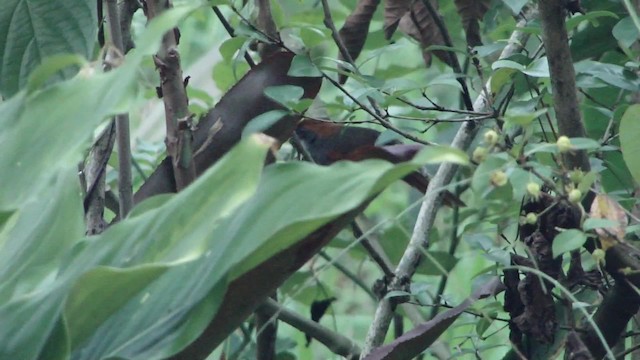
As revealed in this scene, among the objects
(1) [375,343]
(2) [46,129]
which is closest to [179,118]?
(2) [46,129]

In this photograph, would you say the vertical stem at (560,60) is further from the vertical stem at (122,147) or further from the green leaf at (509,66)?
the vertical stem at (122,147)

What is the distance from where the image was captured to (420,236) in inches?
46.0

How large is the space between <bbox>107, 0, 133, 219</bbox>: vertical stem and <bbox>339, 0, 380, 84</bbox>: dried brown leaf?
31cm

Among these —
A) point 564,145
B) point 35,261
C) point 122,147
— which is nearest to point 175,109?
point 122,147

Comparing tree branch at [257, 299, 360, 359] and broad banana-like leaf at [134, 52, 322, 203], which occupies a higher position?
broad banana-like leaf at [134, 52, 322, 203]

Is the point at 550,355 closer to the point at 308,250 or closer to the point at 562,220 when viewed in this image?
the point at 562,220

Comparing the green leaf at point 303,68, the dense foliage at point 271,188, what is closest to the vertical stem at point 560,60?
the dense foliage at point 271,188

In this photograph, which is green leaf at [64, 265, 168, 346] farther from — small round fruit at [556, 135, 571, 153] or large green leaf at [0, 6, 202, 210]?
small round fruit at [556, 135, 571, 153]

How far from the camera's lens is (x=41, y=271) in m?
0.70

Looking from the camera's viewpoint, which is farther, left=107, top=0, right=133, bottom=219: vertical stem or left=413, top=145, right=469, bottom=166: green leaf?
left=107, top=0, right=133, bottom=219: vertical stem

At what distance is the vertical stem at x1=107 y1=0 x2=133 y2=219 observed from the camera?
37.3 inches

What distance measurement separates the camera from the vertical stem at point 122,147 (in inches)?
37.3

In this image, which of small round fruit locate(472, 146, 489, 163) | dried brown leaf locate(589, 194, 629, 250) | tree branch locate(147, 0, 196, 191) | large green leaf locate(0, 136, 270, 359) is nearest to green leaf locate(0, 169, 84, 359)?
large green leaf locate(0, 136, 270, 359)

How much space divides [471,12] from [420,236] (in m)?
0.27
